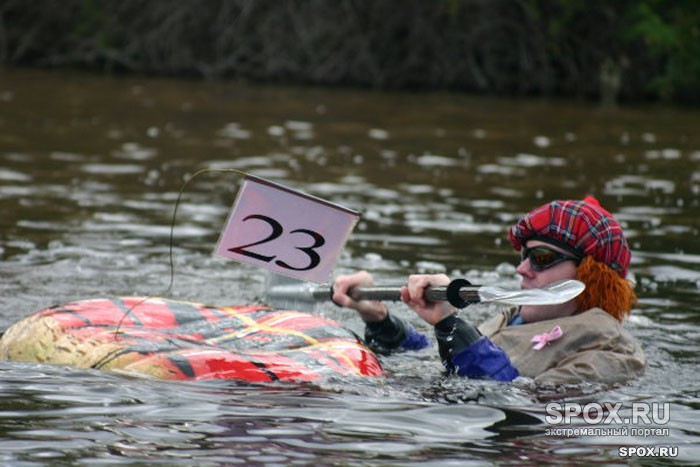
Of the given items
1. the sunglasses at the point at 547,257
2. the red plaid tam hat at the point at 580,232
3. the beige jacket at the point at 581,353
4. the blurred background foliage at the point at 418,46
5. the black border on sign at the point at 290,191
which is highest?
the blurred background foliage at the point at 418,46

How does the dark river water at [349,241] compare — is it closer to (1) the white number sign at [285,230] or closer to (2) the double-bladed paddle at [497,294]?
(2) the double-bladed paddle at [497,294]

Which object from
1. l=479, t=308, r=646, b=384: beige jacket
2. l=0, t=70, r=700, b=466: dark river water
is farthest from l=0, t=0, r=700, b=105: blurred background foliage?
l=479, t=308, r=646, b=384: beige jacket

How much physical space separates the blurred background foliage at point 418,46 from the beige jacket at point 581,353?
1768 cm

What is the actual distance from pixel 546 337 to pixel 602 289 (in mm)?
303

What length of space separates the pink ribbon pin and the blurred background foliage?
17719 mm

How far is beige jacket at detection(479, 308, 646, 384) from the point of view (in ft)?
16.8

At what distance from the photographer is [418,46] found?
23969mm

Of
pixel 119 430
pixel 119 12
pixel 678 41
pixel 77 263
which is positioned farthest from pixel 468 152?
pixel 119 12

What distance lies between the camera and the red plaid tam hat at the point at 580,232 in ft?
17.5

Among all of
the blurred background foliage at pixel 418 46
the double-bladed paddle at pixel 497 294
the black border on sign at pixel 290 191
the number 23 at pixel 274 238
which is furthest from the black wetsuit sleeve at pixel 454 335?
the blurred background foliage at pixel 418 46

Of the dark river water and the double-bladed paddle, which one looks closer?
the dark river water

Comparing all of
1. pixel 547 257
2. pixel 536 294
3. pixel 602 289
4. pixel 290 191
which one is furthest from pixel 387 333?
pixel 536 294

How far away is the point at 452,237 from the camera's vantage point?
30.9ft

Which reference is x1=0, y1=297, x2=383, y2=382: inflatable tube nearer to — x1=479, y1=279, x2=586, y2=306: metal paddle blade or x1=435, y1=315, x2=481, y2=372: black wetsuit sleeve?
x1=435, y1=315, x2=481, y2=372: black wetsuit sleeve
